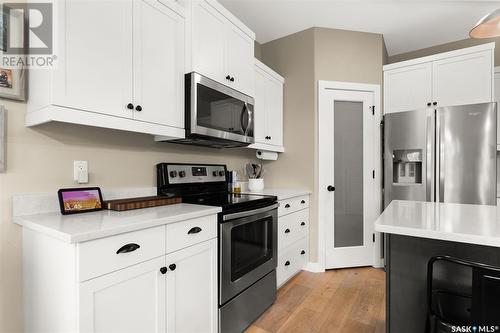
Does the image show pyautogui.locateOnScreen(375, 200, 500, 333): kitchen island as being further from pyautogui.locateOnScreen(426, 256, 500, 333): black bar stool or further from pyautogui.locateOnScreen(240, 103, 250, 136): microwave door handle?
pyautogui.locateOnScreen(240, 103, 250, 136): microwave door handle

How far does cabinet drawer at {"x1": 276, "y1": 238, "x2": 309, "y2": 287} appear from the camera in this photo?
8.09 ft

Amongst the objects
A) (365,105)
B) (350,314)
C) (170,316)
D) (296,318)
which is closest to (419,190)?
(365,105)

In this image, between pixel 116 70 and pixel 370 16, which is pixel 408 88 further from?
pixel 116 70

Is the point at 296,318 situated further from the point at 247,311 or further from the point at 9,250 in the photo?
the point at 9,250

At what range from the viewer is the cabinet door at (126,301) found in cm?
102

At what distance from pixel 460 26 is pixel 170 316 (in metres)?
4.19

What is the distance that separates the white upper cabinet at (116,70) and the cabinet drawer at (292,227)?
134cm

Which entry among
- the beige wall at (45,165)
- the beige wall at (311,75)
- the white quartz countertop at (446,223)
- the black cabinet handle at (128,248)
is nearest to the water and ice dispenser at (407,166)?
the beige wall at (311,75)

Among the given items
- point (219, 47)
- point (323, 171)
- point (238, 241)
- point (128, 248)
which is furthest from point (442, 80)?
point (128, 248)

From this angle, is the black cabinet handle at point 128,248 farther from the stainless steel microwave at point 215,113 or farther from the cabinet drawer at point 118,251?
the stainless steel microwave at point 215,113

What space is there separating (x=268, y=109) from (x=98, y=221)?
86.4 inches

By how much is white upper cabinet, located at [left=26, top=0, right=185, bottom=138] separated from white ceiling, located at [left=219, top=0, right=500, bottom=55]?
3.97 feet

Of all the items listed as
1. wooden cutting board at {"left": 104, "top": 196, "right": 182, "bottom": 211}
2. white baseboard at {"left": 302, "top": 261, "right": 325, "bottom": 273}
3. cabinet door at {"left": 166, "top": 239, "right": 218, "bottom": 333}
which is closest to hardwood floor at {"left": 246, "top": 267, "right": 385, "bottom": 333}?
white baseboard at {"left": 302, "top": 261, "right": 325, "bottom": 273}

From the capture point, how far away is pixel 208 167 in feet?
7.93
